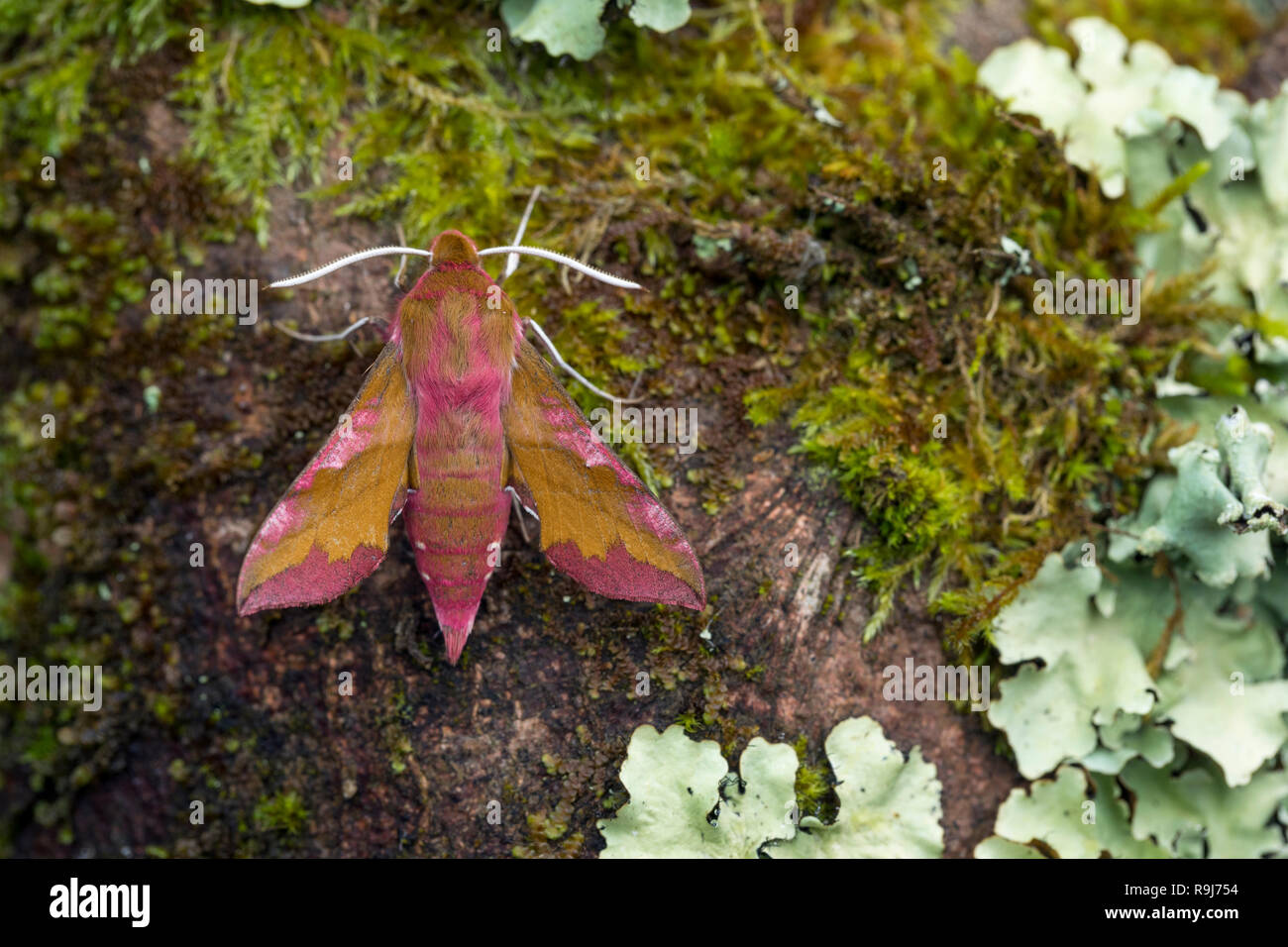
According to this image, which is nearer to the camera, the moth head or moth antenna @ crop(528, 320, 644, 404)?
the moth head

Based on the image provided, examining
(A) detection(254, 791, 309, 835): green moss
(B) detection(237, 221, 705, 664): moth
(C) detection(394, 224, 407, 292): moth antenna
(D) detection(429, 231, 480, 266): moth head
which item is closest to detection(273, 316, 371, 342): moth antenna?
(C) detection(394, 224, 407, 292): moth antenna

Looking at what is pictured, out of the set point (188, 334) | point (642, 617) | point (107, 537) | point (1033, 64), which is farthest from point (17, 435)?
point (1033, 64)

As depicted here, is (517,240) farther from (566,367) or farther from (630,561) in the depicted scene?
(630,561)

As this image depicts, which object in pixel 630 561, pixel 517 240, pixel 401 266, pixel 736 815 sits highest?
pixel 517 240

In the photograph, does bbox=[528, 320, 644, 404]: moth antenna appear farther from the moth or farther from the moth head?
the moth head

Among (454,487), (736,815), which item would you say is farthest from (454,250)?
(736,815)
